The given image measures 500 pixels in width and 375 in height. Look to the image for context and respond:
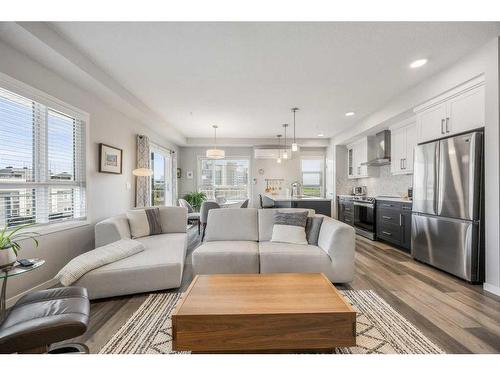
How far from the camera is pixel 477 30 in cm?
223

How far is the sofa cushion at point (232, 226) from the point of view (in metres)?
3.21

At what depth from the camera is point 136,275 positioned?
239cm

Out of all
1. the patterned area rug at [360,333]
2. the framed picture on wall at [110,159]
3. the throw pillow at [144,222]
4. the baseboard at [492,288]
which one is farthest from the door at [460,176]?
the framed picture on wall at [110,159]

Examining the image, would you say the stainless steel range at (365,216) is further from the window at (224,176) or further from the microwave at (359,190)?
the window at (224,176)

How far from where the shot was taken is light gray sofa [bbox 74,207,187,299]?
7.51 ft

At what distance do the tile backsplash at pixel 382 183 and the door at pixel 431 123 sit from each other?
58.2 inches

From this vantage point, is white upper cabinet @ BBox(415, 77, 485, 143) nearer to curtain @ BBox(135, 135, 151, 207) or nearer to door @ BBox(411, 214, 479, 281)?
door @ BBox(411, 214, 479, 281)

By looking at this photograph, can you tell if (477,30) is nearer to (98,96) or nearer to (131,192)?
(98,96)

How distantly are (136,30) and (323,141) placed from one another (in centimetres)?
620

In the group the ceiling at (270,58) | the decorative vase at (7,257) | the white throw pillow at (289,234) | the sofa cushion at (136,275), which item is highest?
the ceiling at (270,58)

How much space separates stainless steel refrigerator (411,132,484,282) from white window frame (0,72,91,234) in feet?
15.7

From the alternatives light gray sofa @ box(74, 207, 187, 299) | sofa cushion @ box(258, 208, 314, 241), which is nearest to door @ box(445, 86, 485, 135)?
sofa cushion @ box(258, 208, 314, 241)

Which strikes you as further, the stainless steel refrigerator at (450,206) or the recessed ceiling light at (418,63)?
the recessed ceiling light at (418,63)
